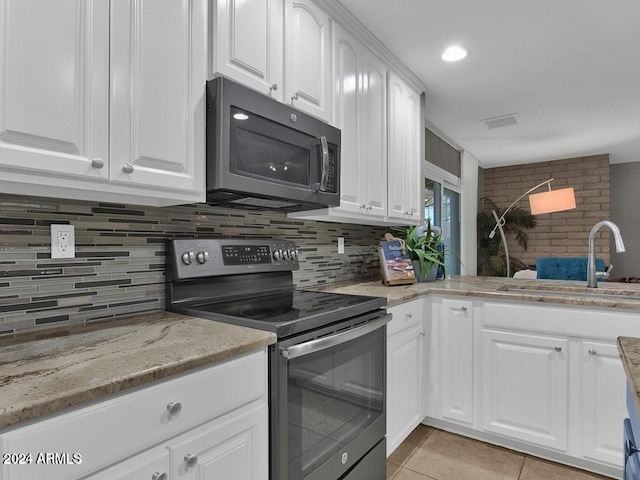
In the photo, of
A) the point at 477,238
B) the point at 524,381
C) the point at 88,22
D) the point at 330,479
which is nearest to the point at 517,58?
the point at 524,381

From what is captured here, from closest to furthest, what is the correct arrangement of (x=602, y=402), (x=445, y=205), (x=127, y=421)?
(x=127, y=421) < (x=602, y=402) < (x=445, y=205)

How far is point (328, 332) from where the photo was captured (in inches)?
54.6

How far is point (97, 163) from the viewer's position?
103 cm

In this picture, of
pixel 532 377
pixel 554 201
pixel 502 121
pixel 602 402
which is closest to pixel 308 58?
pixel 532 377

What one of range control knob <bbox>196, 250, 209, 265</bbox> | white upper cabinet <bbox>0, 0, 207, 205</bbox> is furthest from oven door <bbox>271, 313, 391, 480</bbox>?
white upper cabinet <bbox>0, 0, 207, 205</bbox>

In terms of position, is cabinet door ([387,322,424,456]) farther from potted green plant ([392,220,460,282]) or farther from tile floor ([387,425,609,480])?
potted green plant ([392,220,460,282])

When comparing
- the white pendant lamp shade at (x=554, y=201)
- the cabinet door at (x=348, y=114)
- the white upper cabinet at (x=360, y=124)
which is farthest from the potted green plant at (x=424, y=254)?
the white pendant lamp shade at (x=554, y=201)

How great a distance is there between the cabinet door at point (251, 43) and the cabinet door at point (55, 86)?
398 mm

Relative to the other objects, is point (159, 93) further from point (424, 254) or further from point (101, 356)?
point (424, 254)

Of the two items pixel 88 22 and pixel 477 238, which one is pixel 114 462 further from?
pixel 477 238

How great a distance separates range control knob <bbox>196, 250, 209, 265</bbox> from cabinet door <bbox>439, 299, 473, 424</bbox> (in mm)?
1517

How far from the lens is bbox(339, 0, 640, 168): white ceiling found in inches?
A: 77.2

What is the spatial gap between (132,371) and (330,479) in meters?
0.95

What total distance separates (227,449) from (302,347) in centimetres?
36
